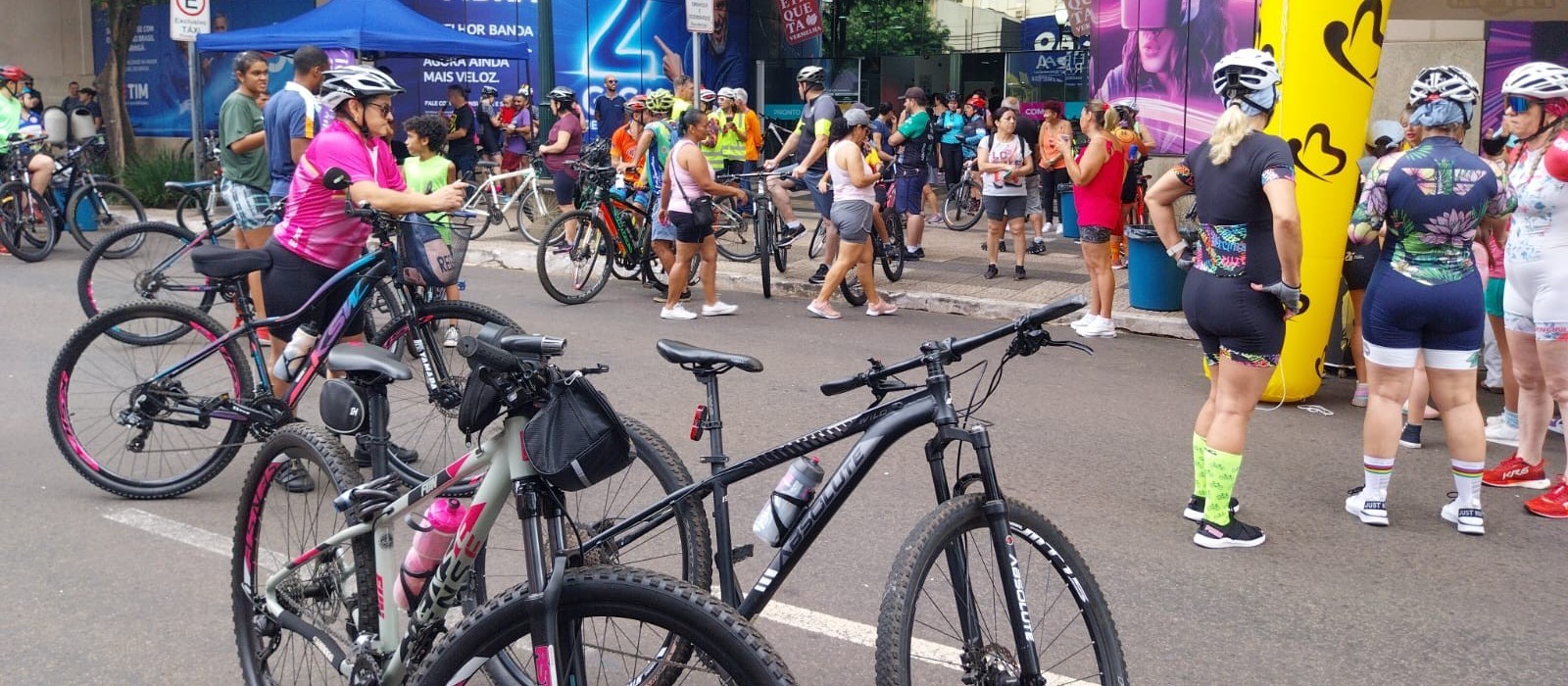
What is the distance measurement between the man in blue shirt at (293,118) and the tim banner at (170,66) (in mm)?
16954

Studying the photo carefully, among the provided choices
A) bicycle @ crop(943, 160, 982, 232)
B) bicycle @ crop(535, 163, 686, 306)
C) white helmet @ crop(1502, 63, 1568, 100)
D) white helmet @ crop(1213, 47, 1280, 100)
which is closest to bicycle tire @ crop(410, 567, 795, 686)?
white helmet @ crop(1213, 47, 1280, 100)

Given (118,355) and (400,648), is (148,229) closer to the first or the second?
(118,355)

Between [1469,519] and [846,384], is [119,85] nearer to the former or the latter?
[1469,519]

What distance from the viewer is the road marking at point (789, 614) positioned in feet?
12.6

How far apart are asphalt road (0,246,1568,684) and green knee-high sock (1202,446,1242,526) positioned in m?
0.16

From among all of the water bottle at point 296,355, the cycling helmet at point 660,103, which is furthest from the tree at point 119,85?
the water bottle at point 296,355

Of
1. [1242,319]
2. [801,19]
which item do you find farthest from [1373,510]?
[801,19]

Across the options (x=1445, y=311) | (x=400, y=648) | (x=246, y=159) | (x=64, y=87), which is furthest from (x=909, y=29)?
(x=400, y=648)

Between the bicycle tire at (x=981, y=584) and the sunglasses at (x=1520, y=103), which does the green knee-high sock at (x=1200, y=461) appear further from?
the bicycle tire at (x=981, y=584)

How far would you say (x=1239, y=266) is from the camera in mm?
5336

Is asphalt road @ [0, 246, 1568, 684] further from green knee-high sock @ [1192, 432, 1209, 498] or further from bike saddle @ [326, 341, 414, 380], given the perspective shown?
bike saddle @ [326, 341, 414, 380]

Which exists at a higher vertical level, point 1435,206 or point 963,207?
point 1435,206

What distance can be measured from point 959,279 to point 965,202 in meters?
4.64

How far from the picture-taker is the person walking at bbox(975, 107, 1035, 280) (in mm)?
12625
